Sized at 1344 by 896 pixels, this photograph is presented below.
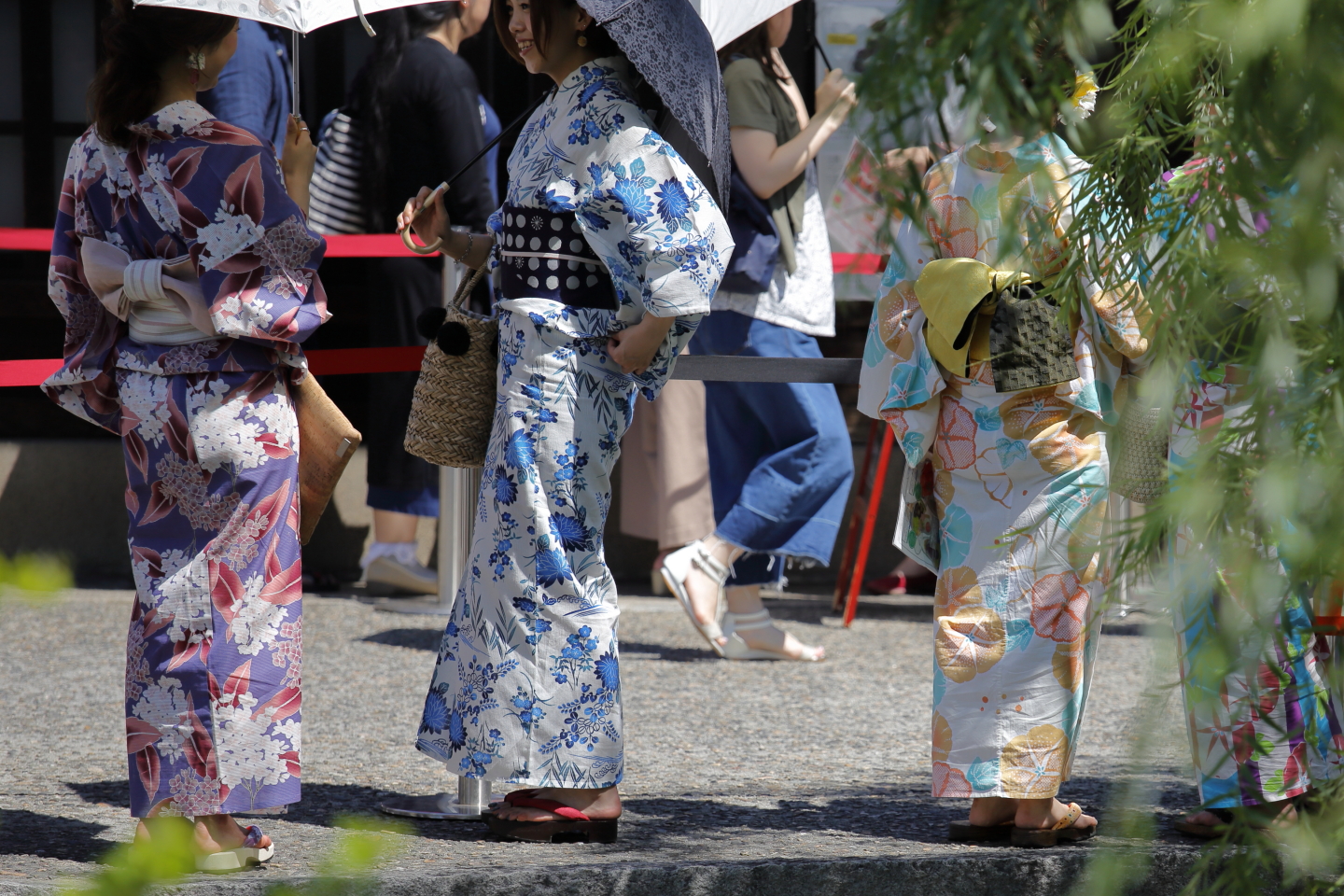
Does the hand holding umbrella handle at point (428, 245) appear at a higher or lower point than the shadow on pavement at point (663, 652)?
higher

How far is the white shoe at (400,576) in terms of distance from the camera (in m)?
5.63

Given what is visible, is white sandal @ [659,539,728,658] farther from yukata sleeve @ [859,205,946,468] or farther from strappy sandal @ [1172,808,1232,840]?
strappy sandal @ [1172,808,1232,840]

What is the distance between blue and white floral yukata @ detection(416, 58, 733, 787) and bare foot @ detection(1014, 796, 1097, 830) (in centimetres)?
79

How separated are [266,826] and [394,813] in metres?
0.25

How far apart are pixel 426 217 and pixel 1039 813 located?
1.71 m

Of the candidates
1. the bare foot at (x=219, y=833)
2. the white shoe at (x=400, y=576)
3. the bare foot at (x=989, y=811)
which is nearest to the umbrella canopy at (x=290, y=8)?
the bare foot at (x=219, y=833)

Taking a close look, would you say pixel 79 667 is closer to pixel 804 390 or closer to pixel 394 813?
pixel 394 813

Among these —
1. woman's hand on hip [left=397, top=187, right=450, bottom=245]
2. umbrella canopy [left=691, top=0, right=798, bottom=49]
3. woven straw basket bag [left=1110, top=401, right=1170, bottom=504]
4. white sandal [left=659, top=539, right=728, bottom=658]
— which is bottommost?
white sandal [left=659, top=539, right=728, bottom=658]

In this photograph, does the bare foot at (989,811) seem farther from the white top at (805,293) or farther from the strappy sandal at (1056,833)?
the white top at (805,293)

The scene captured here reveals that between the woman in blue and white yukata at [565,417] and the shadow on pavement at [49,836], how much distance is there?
0.64 meters

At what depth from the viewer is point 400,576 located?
222 inches

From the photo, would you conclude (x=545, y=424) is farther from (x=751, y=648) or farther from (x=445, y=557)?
(x=445, y=557)

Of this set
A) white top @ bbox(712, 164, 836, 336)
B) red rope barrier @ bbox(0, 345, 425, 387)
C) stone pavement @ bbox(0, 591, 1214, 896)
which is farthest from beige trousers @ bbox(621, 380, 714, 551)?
red rope barrier @ bbox(0, 345, 425, 387)

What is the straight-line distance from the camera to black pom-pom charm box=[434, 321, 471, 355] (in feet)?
9.63
